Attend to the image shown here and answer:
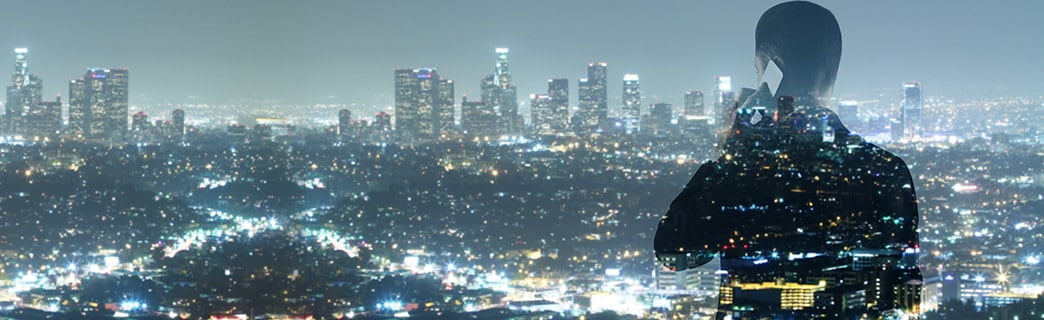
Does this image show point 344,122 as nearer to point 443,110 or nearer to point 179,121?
point 443,110

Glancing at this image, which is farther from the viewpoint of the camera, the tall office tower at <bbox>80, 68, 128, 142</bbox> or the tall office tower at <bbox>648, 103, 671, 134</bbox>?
the tall office tower at <bbox>80, 68, 128, 142</bbox>

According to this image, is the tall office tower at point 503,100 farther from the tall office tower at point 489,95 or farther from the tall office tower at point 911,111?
the tall office tower at point 911,111

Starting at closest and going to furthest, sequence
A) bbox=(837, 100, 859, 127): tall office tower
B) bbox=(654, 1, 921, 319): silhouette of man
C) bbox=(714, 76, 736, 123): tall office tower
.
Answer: bbox=(654, 1, 921, 319): silhouette of man
bbox=(837, 100, 859, 127): tall office tower
bbox=(714, 76, 736, 123): tall office tower

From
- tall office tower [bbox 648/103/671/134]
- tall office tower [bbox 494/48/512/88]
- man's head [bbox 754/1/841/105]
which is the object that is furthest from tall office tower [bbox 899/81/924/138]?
man's head [bbox 754/1/841/105]

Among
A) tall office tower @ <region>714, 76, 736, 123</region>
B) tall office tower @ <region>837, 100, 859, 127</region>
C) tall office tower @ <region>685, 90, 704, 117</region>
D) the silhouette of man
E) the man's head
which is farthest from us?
tall office tower @ <region>685, 90, 704, 117</region>

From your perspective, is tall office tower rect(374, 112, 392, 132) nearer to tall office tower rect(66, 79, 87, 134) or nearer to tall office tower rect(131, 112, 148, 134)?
tall office tower rect(131, 112, 148, 134)

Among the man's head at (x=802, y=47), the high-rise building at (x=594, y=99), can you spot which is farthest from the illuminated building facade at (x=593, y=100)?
the man's head at (x=802, y=47)

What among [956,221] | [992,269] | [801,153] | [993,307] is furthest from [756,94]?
[956,221]

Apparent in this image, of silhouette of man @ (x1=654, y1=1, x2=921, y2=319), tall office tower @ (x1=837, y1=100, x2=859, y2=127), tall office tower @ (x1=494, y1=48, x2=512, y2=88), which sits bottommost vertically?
silhouette of man @ (x1=654, y1=1, x2=921, y2=319)
